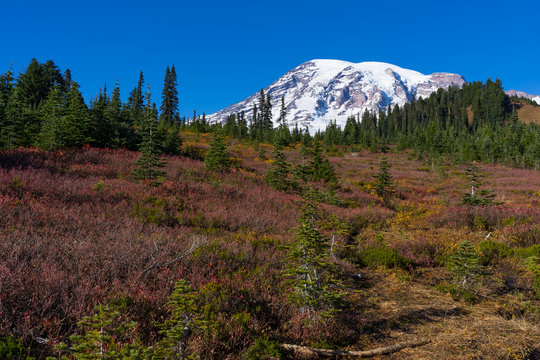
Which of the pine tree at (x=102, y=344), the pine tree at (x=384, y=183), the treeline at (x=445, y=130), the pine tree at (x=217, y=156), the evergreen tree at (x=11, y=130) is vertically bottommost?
the pine tree at (x=102, y=344)

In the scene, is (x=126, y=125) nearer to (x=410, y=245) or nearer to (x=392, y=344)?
(x=410, y=245)

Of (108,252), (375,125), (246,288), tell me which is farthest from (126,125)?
(375,125)

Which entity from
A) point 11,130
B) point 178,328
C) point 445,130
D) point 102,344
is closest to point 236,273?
point 178,328

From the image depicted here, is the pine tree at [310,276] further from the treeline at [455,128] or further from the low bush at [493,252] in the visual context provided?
the treeline at [455,128]

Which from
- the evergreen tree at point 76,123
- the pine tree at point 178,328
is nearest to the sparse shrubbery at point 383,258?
the pine tree at point 178,328

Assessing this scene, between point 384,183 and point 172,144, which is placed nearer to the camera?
point 384,183

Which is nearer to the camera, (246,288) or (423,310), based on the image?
(246,288)

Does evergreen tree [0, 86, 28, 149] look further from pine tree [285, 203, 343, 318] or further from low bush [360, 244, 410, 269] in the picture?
low bush [360, 244, 410, 269]

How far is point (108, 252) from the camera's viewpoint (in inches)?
202

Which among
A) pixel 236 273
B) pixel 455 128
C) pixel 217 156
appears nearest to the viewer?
pixel 236 273

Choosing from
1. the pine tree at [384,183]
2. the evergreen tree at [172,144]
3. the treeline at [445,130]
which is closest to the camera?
the pine tree at [384,183]

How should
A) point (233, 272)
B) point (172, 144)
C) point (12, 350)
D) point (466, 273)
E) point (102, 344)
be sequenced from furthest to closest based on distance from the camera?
point (172, 144)
point (466, 273)
point (233, 272)
point (12, 350)
point (102, 344)

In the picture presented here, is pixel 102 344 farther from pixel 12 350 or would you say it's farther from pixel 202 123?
pixel 202 123

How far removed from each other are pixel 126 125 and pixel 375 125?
12412 centimetres
